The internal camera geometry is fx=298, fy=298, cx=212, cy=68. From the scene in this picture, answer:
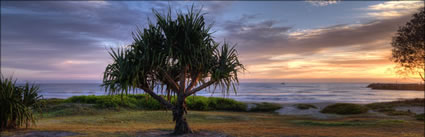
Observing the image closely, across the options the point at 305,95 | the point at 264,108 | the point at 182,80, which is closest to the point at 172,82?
the point at 182,80

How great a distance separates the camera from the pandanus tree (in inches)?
443

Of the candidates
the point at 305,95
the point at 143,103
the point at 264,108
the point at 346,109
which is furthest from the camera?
the point at 305,95

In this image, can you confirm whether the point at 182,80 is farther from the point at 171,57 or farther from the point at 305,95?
the point at 305,95

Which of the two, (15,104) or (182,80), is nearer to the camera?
(182,80)

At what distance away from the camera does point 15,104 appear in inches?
504

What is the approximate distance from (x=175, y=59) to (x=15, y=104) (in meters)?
7.35

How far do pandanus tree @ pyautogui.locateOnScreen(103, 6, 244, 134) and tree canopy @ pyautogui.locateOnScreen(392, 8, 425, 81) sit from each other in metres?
16.5

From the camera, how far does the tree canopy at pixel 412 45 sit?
21.2 metres

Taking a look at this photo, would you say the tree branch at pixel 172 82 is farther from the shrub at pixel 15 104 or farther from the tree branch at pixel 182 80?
the shrub at pixel 15 104

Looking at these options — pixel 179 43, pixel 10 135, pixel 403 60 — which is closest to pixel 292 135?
pixel 179 43

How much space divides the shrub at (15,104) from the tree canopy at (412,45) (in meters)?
24.2

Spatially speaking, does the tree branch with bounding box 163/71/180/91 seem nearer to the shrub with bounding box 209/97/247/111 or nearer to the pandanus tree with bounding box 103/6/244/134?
the pandanus tree with bounding box 103/6/244/134

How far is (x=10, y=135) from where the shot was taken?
11.5 m

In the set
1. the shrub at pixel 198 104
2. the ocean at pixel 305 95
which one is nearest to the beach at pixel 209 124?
the ocean at pixel 305 95
